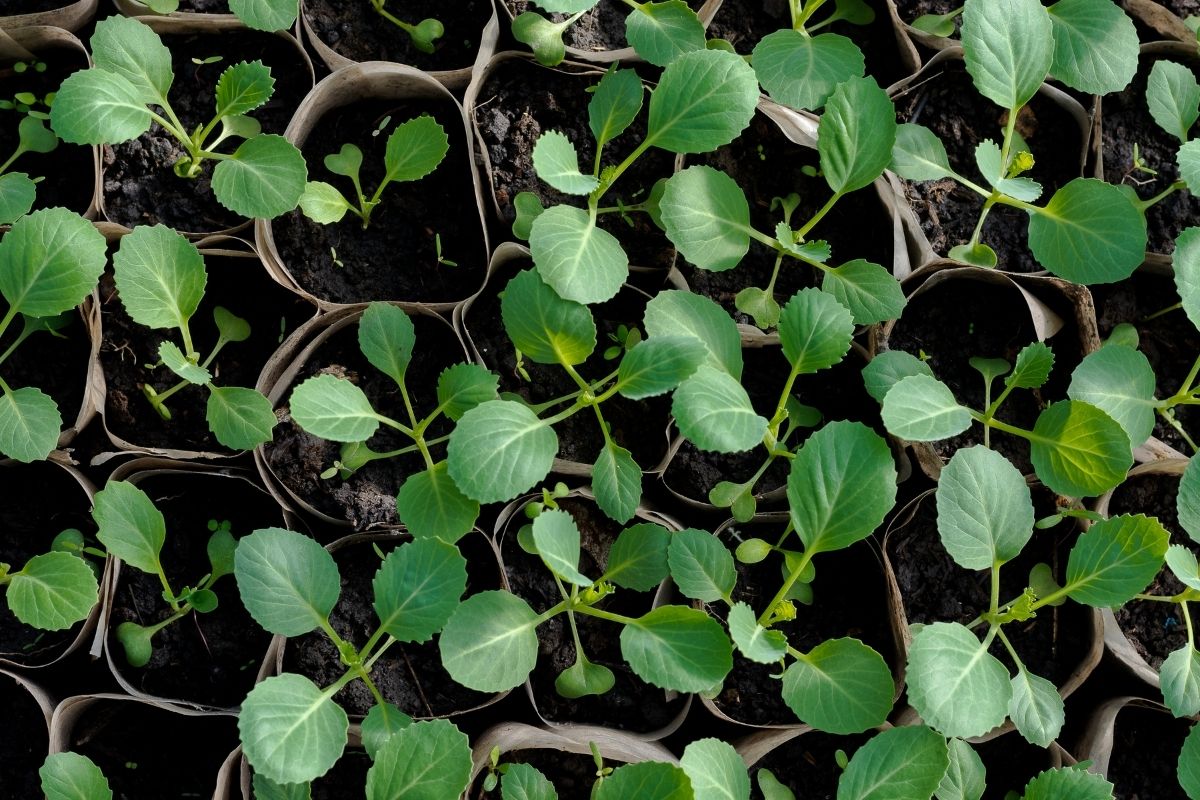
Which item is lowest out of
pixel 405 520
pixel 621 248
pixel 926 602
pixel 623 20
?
pixel 926 602

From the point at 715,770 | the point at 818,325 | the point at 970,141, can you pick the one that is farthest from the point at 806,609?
the point at 970,141

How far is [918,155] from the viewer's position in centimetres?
122

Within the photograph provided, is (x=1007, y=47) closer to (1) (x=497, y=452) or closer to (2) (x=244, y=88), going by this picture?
(1) (x=497, y=452)

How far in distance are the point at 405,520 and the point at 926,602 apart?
67 centimetres

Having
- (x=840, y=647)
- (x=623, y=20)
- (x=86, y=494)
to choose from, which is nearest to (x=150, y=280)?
(x=86, y=494)

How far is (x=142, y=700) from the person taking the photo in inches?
42.8

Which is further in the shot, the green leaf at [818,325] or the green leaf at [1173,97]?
the green leaf at [1173,97]

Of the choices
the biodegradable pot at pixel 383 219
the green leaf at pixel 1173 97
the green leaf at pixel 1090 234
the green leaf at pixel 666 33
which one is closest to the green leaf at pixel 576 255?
the biodegradable pot at pixel 383 219

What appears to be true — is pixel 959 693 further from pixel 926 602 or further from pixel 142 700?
pixel 142 700

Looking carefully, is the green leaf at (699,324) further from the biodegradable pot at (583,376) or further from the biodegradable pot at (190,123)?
the biodegradable pot at (190,123)

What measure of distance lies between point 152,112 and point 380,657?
0.69m

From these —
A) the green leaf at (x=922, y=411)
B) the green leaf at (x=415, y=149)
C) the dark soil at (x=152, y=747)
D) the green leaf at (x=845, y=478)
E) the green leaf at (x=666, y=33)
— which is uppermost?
the green leaf at (x=666, y=33)

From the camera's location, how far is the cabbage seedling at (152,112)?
105cm

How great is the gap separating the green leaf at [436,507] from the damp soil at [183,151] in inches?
16.5
